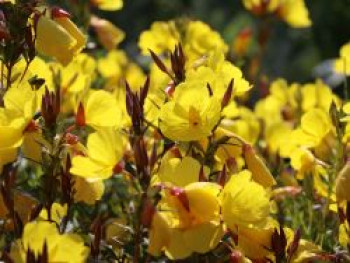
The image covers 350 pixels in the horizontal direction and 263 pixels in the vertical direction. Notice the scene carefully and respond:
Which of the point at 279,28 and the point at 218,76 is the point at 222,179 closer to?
the point at 218,76

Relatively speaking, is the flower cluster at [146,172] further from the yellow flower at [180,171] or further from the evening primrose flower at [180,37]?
the evening primrose flower at [180,37]

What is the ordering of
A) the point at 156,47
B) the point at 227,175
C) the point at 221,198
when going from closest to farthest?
1. the point at 221,198
2. the point at 227,175
3. the point at 156,47

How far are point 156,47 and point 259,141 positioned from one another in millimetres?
557

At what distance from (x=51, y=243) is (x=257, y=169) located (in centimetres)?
67

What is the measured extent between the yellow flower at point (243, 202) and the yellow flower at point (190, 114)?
176 mm

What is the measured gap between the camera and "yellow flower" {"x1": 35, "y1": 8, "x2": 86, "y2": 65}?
2.14 meters

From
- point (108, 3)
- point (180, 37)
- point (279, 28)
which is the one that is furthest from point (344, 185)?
point (279, 28)

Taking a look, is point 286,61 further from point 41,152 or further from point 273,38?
point 41,152

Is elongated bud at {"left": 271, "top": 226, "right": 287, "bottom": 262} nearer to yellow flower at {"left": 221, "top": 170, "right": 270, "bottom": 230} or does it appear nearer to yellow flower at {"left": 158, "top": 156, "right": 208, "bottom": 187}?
yellow flower at {"left": 221, "top": 170, "right": 270, "bottom": 230}

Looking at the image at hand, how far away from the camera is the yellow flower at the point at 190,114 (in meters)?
1.99

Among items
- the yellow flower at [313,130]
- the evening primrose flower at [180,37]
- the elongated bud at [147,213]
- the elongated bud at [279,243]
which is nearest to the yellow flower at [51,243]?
the elongated bud at [147,213]

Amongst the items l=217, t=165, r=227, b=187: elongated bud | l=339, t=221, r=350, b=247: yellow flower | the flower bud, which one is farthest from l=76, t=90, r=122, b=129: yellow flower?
the flower bud

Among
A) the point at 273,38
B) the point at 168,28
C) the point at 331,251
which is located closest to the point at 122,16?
the point at 273,38

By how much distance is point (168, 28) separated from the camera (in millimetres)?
3732
